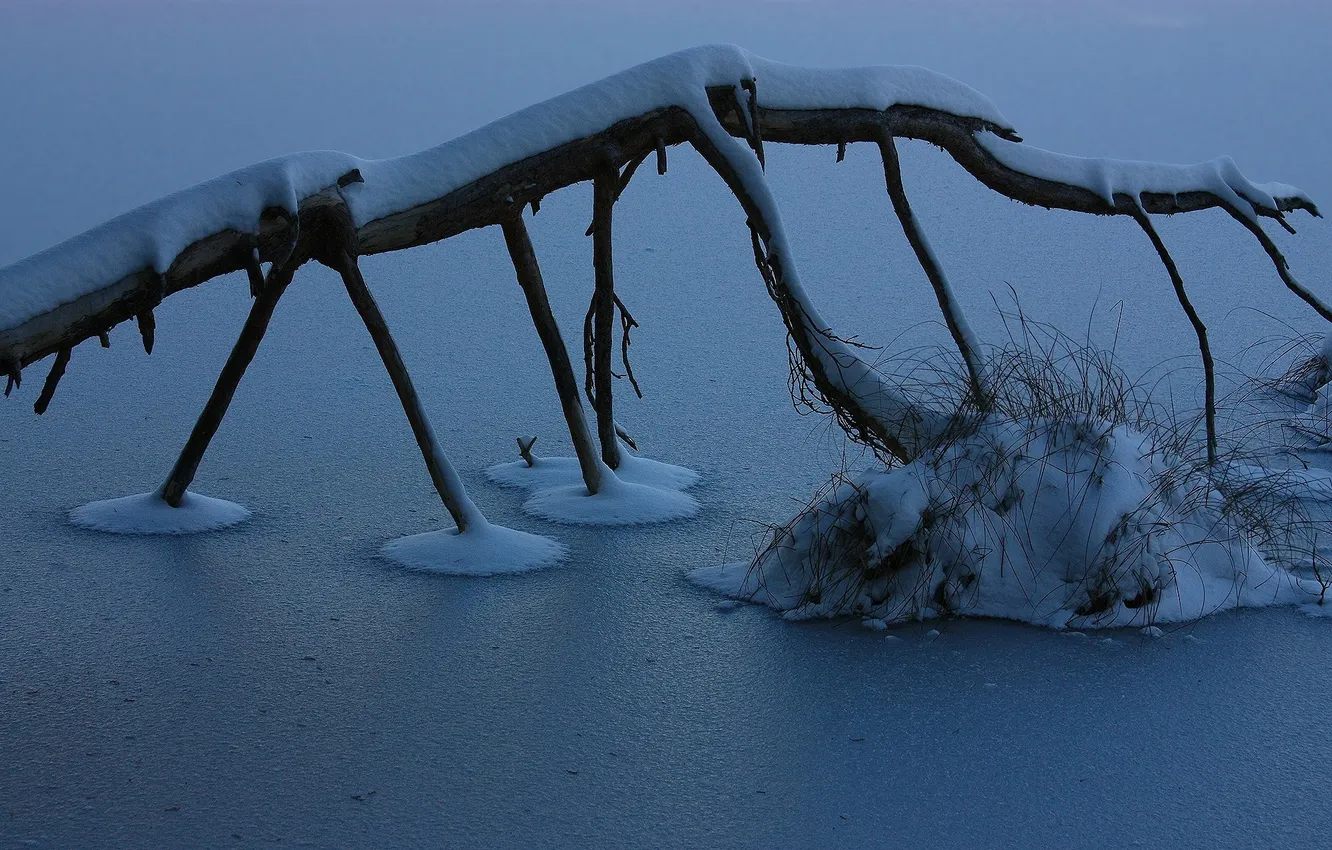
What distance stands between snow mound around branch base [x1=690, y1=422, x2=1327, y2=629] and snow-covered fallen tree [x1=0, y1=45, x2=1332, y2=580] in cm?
23

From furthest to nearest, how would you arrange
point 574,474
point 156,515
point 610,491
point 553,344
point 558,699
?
1. point 574,474
2. point 610,491
3. point 553,344
4. point 156,515
5. point 558,699

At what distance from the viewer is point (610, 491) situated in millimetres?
5500

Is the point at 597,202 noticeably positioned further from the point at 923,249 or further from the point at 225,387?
the point at 225,387

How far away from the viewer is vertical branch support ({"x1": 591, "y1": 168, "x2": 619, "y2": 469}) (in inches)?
201

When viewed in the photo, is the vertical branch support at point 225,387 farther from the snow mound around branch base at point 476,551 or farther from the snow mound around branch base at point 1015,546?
the snow mound around branch base at point 1015,546

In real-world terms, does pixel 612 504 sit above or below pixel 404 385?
below

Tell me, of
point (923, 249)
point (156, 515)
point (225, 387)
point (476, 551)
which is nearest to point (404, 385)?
point (476, 551)

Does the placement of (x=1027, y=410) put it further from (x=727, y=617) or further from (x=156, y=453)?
(x=156, y=453)

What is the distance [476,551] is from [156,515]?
1.31m

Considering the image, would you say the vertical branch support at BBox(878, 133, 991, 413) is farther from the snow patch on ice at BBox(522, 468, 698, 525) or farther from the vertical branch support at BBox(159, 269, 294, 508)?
the vertical branch support at BBox(159, 269, 294, 508)

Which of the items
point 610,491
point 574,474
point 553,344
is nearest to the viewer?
point 553,344

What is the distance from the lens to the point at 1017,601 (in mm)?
4289

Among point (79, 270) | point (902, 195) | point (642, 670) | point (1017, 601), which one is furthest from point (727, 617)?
point (79, 270)

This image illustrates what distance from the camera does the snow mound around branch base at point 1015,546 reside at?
4.25m
